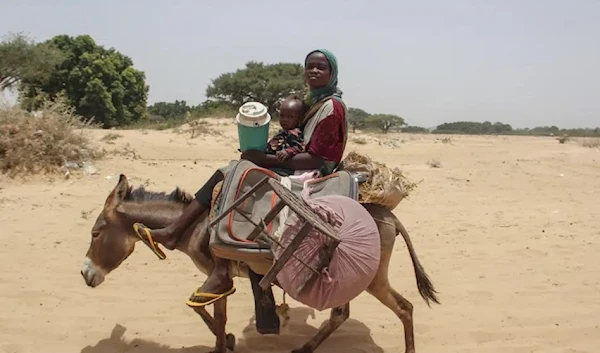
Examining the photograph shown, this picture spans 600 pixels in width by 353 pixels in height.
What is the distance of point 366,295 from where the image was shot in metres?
5.64

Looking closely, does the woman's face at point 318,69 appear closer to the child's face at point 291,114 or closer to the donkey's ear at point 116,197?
the child's face at point 291,114

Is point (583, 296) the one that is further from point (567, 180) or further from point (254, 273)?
point (567, 180)

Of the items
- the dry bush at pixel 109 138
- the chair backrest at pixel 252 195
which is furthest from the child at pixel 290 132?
the dry bush at pixel 109 138

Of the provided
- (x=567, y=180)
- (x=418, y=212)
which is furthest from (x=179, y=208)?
(x=567, y=180)

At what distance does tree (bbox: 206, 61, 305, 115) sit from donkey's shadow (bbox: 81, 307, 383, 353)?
2970cm

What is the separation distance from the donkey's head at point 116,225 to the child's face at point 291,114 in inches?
44.8

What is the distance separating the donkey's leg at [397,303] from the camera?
3.99 m

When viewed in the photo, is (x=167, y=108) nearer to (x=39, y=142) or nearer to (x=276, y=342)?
(x=39, y=142)

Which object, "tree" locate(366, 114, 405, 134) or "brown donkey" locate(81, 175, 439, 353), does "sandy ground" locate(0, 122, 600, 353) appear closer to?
"brown donkey" locate(81, 175, 439, 353)

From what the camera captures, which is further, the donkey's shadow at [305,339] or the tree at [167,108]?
the tree at [167,108]

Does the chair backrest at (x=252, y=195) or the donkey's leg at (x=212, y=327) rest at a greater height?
the chair backrest at (x=252, y=195)

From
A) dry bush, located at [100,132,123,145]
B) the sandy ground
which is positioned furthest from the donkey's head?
dry bush, located at [100,132,123,145]

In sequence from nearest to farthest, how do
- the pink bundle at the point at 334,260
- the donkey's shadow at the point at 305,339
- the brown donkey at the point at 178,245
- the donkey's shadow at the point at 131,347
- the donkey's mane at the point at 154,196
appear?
the pink bundle at the point at 334,260 < the brown donkey at the point at 178,245 < the donkey's mane at the point at 154,196 < the donkey's shadow at the point at 131,347 < the donkey's shadow at the point at 305,339

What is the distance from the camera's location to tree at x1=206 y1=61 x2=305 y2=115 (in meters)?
34.1
